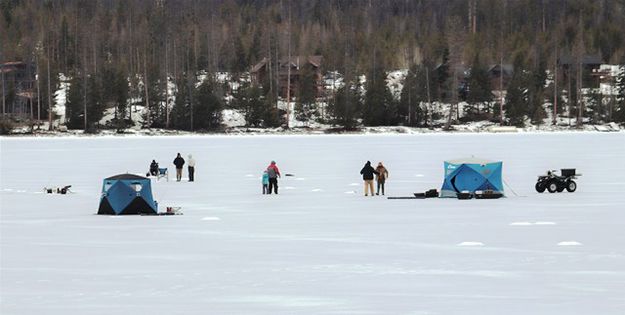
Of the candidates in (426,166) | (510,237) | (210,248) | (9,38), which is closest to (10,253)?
(210,248)

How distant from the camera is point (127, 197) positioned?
92.0ft

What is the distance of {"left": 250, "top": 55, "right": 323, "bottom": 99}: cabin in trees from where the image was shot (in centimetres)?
12550

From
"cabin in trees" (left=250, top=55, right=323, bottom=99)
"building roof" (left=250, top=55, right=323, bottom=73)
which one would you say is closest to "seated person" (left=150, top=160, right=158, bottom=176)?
"cabin in trees" (left=250, top=55, right=323, bottom=99)

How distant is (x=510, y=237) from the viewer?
22.2 metres

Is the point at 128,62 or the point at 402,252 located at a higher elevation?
the point at 128,62

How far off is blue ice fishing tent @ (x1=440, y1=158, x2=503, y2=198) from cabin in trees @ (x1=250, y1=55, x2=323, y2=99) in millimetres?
90356

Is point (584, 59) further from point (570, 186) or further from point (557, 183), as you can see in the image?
point (557, 183)

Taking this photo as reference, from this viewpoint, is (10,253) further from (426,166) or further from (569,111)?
(569,111)

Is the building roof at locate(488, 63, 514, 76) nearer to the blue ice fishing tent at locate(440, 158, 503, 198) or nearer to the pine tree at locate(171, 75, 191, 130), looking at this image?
the pine tree at locate(171, 75, 191, 130)

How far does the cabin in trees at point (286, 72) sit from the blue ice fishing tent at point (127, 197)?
310ft

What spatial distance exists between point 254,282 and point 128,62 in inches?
5001

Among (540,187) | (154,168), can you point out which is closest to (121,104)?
(154,168)

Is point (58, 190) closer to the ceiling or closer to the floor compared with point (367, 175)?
closer to the floor

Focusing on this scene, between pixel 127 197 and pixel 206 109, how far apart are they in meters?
78.1
